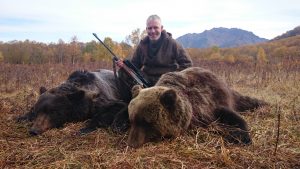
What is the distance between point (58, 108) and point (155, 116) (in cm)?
174

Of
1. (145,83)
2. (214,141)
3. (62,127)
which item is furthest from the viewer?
(145,83)

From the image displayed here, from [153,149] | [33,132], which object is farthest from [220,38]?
[153,149]

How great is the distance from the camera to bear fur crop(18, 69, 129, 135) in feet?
14.4

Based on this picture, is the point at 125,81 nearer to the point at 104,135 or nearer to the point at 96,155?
the point at 104,135

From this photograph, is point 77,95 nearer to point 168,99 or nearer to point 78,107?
point 78,107

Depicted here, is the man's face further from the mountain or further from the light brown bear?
the mountain

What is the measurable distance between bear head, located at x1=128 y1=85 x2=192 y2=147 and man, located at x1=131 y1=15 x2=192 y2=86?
221 cm

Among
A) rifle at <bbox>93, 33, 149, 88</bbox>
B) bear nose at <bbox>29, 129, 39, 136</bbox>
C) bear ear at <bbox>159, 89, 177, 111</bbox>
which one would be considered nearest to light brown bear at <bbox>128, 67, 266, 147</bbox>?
bear ear at <bbox>159, 89, 177, 111</bbox>

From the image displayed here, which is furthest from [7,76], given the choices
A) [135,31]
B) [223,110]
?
[135,31]

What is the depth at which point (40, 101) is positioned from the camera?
4.68 meters

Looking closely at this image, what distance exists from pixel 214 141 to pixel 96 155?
1176 mm

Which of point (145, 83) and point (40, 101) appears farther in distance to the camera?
point (145, 83)

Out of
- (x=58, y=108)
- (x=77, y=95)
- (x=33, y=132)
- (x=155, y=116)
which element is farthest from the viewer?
(x=77, y=95)

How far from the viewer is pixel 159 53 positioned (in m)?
5.91
